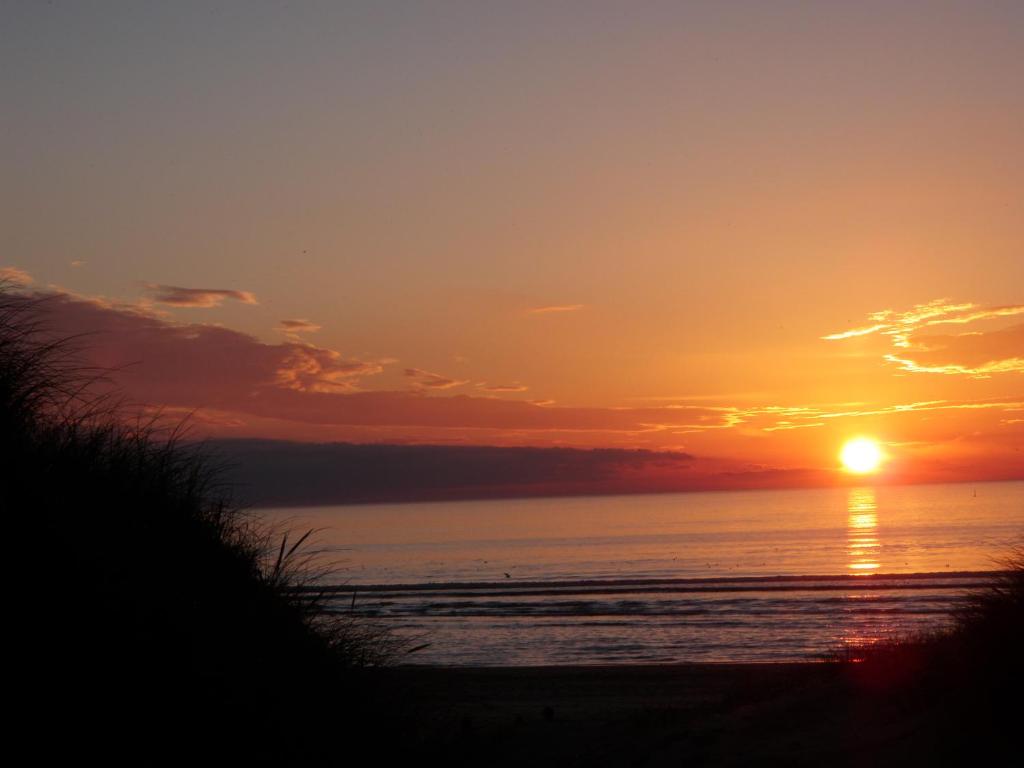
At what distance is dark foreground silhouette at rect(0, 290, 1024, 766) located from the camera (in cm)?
545

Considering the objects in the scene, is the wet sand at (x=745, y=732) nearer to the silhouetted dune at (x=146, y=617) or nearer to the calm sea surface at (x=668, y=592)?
the silhouetted dune at (x=146, y=617)

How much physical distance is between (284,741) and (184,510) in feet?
8.07

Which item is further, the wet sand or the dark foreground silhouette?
the wet sand

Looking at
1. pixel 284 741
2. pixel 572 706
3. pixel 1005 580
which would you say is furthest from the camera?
pixel 572 706

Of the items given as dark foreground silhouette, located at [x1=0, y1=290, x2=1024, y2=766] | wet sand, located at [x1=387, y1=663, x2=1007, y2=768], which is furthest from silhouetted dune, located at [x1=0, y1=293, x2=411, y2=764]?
wet sand, located at [x1=387, y1=663, x2=1007, y2=768]

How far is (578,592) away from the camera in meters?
50.8

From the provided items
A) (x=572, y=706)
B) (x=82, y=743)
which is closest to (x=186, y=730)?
(x=82, y=743)

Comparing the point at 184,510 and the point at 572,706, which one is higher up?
the point at 184,510

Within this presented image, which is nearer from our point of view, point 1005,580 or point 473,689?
point 1005,580

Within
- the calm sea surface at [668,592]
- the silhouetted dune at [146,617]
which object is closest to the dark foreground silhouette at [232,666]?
the silhouetted dune at [146,617]

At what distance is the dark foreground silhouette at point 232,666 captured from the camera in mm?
5449

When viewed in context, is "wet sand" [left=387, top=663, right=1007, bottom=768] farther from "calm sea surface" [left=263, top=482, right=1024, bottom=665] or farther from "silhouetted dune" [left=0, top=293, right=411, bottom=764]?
"calm sea surface" [left=263, top=482, right=1024, bottom=665]

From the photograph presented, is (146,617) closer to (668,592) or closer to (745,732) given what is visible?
(745,732)

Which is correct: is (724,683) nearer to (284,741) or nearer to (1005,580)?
(1005,580)
